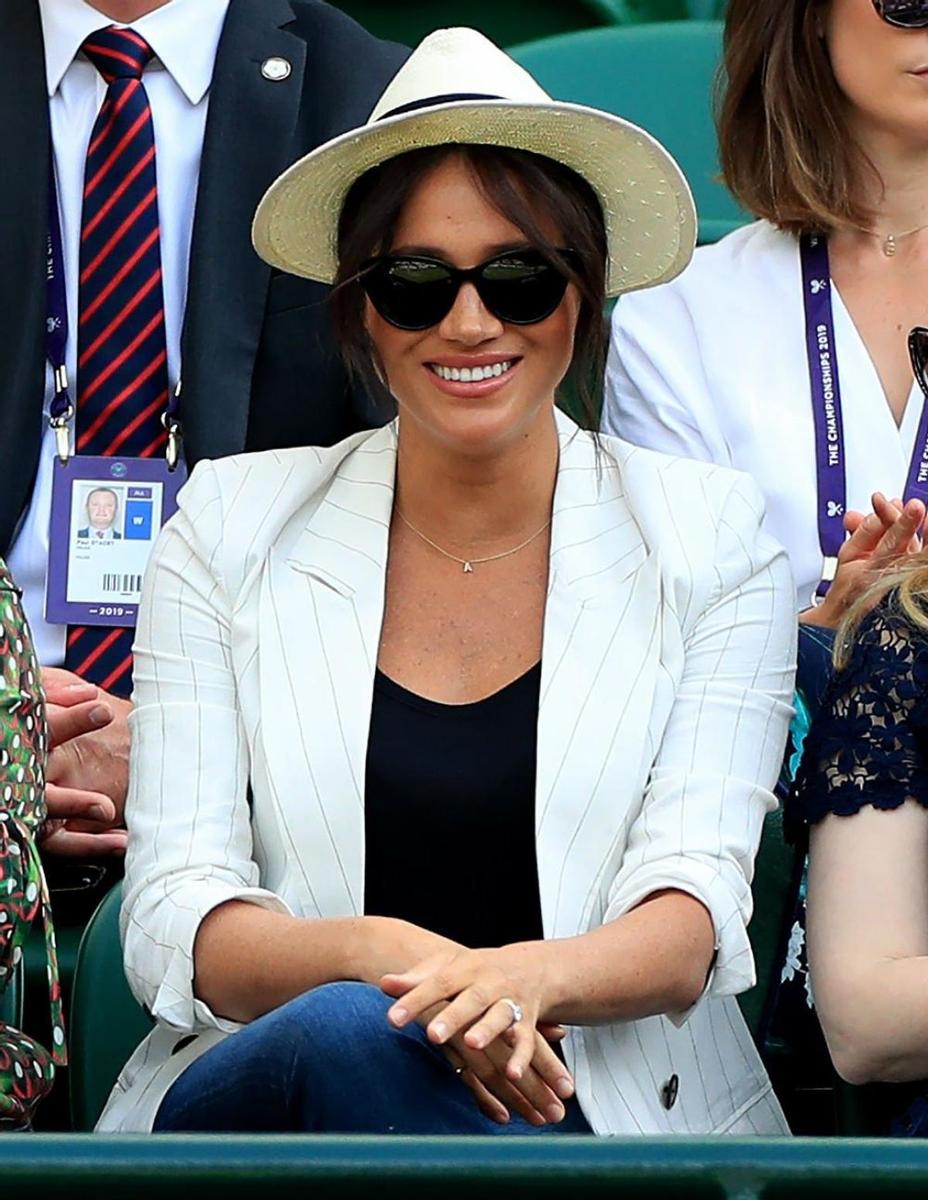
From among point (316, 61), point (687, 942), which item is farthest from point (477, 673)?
point (316, 61)

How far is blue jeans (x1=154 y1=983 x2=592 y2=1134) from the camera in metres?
2.02

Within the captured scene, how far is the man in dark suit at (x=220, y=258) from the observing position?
304cm

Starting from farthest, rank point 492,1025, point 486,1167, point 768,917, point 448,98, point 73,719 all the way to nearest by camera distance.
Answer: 1. point 73,719
2. point 768,917
3. point 448,98
4. point 492,1025
5. point 486,1167

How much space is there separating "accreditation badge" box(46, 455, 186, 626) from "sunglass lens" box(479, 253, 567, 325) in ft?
2.52

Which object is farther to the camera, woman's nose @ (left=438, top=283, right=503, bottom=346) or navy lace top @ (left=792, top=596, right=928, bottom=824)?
woman's nose @ (left=438, top=283, right=503, bottom=346)

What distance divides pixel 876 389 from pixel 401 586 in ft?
2.70

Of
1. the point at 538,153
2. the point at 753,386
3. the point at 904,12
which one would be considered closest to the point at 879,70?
the point at 904,12

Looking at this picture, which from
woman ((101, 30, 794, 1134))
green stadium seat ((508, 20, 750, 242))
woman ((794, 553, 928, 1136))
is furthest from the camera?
green stadium seat ((508, 20, 750, 242))

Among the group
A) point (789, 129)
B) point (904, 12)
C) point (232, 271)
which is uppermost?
point (904, 12)

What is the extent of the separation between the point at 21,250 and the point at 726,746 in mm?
1234

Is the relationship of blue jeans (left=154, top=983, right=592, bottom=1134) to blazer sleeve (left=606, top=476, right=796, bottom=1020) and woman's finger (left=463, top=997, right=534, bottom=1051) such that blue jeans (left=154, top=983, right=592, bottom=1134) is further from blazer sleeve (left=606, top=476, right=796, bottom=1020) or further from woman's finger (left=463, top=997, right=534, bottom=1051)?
blazer sleeve (left=606, top=476, right=796, bottom=1020)

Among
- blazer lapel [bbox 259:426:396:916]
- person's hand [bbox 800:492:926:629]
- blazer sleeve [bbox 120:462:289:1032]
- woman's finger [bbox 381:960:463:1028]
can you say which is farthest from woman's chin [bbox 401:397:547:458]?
woman's finger [bbox 381:960:463:1028]

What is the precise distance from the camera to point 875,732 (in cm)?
217

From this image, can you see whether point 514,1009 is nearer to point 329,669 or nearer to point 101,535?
point 329,669
